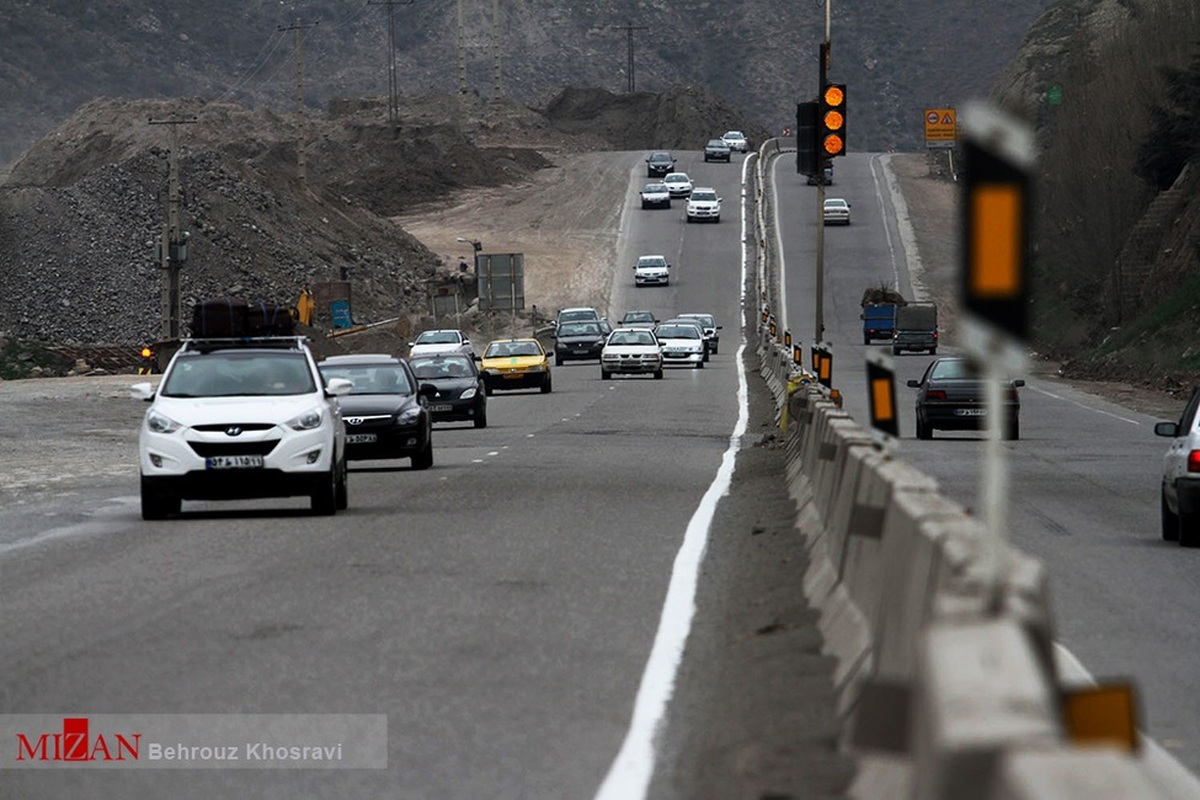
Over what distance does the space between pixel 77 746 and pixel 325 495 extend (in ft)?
37.2

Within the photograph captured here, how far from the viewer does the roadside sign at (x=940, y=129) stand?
147 meters

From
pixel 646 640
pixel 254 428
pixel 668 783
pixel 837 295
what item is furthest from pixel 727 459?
pixel 837 295

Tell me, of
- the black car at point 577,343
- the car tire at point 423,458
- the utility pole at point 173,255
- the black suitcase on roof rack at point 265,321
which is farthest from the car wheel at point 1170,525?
the black car at point 577,343

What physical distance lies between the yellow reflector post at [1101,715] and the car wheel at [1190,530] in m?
13.8

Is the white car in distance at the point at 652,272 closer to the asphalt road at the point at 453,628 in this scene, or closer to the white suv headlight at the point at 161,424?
the asphalt road at the point at 453,628

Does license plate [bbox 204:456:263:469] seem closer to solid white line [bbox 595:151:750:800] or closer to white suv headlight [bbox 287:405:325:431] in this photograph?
white suv headlight [bbox 287:405:325:431]

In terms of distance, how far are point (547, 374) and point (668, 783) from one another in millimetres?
45720

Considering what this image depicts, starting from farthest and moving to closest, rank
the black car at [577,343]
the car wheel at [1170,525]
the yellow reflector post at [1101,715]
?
the black car at [577,343] < the car wheel at [1170,525] < the yellow reflector post at [1101,715]

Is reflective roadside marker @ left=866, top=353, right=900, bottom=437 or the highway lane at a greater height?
reflective roadside marker @ left=866, top=353, right=900, bottom=437

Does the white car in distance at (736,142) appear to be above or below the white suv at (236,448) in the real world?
above

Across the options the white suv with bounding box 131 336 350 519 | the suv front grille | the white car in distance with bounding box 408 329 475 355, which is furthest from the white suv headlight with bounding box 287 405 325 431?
the white car in distance with bounding box 408 329 475 355

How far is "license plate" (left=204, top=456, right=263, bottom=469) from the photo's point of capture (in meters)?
19.9

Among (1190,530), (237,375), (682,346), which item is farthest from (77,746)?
(682,346)

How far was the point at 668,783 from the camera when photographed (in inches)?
316
